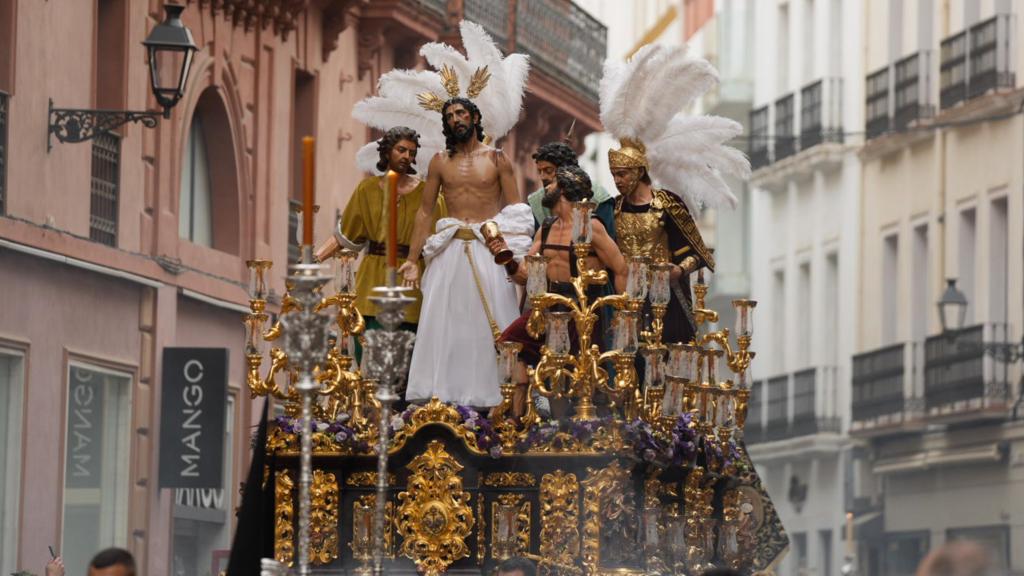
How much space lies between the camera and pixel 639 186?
15141 millimetres

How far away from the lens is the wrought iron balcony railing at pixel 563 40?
1382 inches

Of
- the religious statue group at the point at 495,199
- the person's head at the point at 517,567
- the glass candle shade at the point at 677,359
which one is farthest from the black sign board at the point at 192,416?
the person's head at the point at 517,567

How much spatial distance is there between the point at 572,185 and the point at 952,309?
2302 centimetres

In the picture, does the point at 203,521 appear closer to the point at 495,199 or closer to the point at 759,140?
the point at 495,199

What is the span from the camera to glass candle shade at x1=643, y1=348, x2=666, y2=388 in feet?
45.1

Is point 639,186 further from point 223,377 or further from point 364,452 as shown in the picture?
point 223,377

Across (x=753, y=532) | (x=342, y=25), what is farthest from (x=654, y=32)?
(x=753, y=532)

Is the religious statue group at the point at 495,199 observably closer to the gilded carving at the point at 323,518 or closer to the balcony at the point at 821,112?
the gilded carving at the point at 323,518

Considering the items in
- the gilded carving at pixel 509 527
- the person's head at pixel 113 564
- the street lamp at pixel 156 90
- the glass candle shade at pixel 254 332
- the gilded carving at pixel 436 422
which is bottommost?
the person's head at pixel 113 564

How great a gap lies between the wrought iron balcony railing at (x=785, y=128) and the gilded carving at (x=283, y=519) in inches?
1297

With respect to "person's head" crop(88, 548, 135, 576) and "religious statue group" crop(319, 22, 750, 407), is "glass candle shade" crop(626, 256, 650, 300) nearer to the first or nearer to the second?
"religious statue group" crop(319, 22, 750, 407)

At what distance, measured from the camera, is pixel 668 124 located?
50.2 feet

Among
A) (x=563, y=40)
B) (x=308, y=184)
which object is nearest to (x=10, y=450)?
(x=308, y=184)

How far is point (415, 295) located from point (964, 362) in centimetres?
2266
